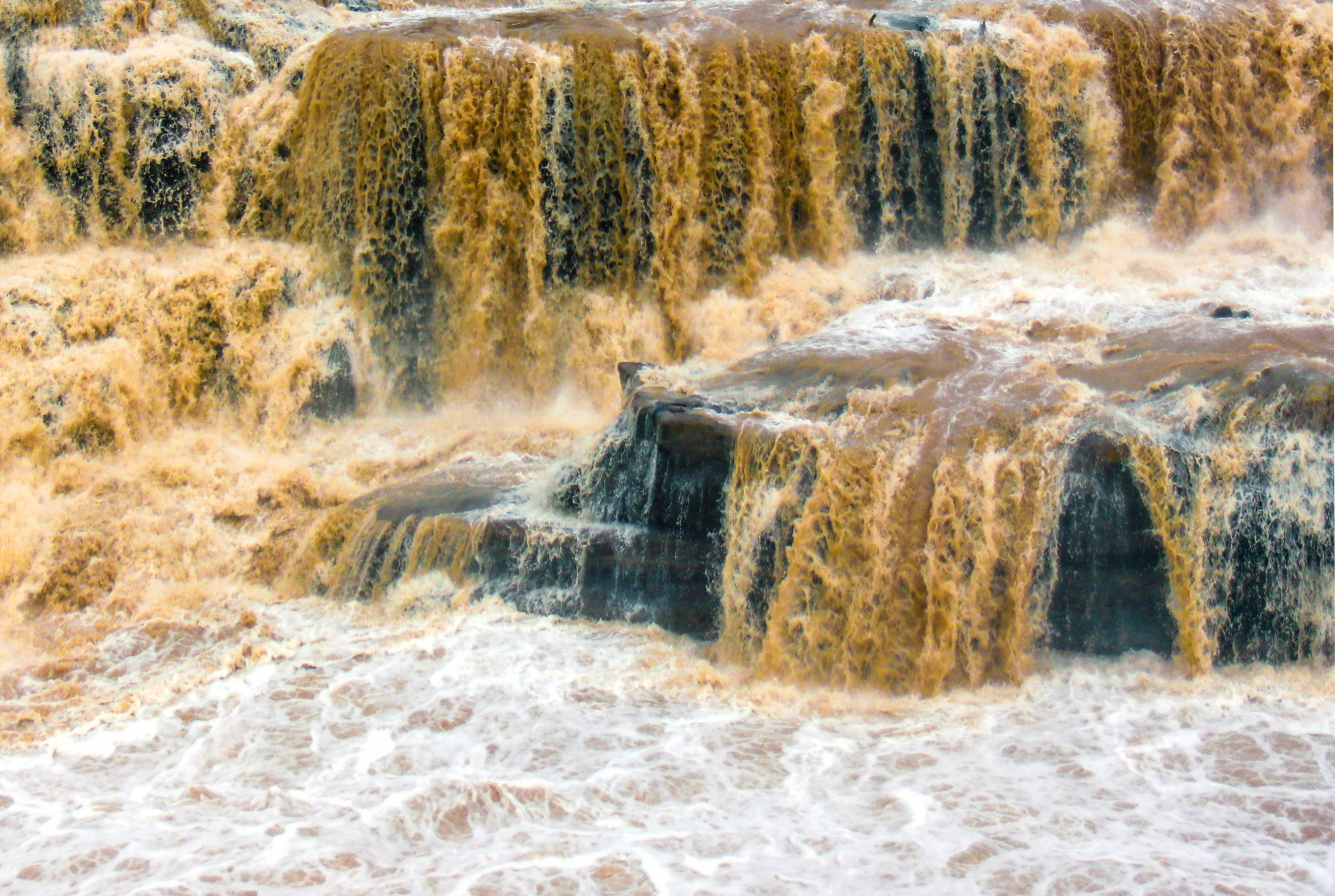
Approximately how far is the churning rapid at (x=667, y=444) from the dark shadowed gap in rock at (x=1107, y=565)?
0.08 ft

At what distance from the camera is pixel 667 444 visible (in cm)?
784

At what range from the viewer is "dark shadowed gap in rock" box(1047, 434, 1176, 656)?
7215mm

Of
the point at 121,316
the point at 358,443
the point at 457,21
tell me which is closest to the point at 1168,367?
the point at 358,443

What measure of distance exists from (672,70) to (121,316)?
5060 mm

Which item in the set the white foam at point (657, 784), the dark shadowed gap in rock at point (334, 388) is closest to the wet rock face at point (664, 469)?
the white foam at point (657, 784)

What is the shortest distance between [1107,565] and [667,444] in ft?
8.69

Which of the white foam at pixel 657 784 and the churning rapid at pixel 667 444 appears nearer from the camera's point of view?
the white foam at pixel 657 784

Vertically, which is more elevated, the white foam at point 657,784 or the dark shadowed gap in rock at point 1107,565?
the dark shadowed gap in rock at point 1107,565

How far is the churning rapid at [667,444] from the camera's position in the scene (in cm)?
594

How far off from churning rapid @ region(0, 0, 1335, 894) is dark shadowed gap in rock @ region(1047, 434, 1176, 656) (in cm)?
3

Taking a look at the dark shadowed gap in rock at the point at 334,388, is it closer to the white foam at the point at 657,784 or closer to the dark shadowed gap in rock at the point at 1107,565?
the white foam at the point at 657,784

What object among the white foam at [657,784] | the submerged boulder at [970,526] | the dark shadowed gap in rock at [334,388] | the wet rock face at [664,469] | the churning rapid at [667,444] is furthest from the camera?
the dark shadowed gap in rock at [334,388]

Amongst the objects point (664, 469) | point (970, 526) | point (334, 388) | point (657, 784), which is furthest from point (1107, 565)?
point (334, 388)

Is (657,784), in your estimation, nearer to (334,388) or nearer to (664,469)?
(664,469)
